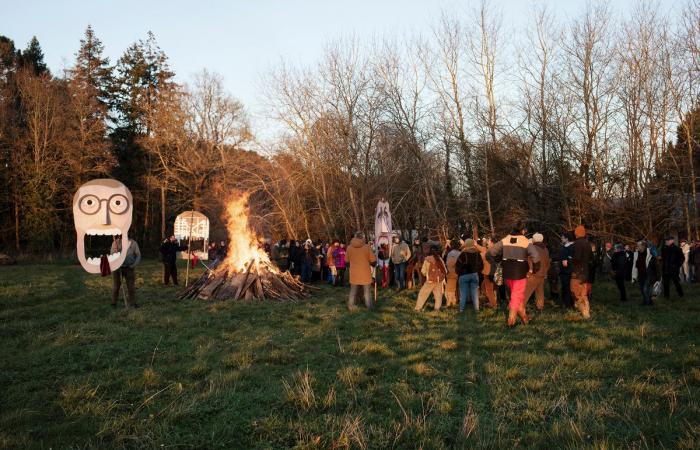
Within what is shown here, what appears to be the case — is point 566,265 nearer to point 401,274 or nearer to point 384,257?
point 401,274

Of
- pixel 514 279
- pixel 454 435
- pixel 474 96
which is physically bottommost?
pixel 454 435

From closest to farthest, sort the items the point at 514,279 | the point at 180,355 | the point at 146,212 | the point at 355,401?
the point at 355,401, the point at 180,355, the point at 514,279, the point at 146,212

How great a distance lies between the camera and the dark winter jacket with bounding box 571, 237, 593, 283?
10219mm

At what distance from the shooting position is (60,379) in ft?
20.2

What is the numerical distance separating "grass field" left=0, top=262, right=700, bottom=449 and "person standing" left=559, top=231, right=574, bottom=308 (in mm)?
1321

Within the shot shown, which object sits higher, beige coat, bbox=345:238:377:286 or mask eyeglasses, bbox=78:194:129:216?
mask eyeglasses, bbox=78:194:129:216

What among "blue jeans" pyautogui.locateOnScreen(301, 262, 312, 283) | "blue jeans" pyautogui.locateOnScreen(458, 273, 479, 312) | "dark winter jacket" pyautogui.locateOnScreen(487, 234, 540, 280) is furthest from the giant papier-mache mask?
"blue jeans" pyautogui.locateOnScreen(301, 262, 312, 283)

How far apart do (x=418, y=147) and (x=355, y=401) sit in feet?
75.6

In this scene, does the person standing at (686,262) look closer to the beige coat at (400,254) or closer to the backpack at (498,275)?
the backpack at (498,275)

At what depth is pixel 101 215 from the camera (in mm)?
10922

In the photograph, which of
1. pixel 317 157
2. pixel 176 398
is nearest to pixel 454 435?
pixel 176 398

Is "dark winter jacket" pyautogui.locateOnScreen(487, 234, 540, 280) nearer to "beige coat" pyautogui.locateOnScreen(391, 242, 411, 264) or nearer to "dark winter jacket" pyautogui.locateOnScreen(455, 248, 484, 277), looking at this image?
"dark winter jacket" pyautogui.locateOnScreen(455, 248, 484, 277)

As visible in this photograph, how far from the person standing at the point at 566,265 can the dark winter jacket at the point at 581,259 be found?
1.32 m

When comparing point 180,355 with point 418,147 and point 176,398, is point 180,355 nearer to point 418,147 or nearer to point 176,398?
point 176,398
